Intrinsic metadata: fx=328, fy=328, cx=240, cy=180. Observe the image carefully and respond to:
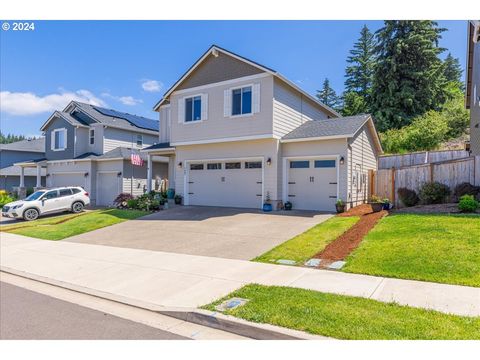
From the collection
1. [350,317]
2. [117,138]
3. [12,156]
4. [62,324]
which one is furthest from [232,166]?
[12,156]

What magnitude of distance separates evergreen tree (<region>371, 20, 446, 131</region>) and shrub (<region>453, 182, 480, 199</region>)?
15470 mm

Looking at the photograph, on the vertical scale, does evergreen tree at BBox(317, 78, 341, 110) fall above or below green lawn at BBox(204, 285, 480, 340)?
above

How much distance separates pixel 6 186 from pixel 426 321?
121ft

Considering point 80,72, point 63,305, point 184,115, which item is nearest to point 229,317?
point 63,305

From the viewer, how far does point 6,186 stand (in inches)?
1244

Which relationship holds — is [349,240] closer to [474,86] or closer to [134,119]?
[474,86]

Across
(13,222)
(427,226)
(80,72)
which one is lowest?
(13,222)

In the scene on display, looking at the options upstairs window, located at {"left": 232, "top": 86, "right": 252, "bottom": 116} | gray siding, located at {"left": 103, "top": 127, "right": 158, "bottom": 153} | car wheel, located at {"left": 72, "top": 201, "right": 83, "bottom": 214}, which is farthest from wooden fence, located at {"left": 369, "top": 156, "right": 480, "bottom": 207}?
gray siding, located at {"left": 103, "top": 127, "right": 158, "bottom": 153}

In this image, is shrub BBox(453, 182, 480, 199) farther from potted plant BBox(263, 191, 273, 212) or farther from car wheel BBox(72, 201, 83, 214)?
car wheel BBox(72, 201, 83, 214)

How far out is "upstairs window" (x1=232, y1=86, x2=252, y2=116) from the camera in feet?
49.9

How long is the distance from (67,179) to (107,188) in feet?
14.1

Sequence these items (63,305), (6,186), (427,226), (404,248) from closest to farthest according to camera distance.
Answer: (63,305) → (404,248) → (427,226) → (6,186)

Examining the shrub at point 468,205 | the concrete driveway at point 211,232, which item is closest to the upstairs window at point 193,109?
the concrete driveway at point 211,232
